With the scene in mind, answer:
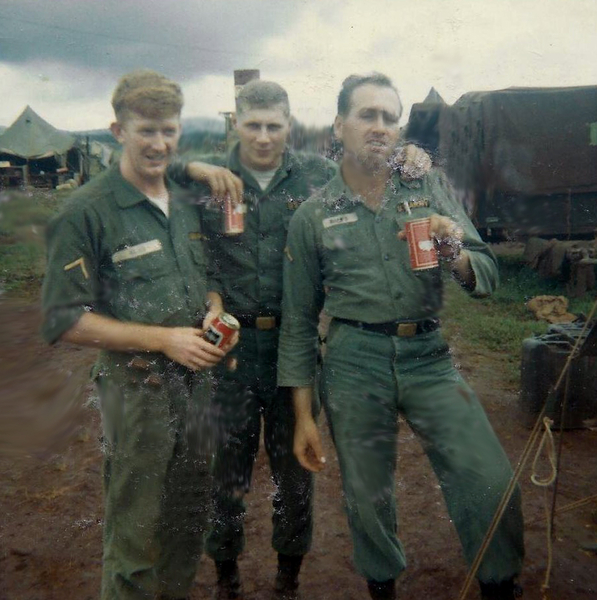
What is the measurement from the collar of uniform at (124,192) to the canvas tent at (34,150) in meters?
5.80

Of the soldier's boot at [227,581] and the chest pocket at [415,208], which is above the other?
the chest pocket at [415,208]

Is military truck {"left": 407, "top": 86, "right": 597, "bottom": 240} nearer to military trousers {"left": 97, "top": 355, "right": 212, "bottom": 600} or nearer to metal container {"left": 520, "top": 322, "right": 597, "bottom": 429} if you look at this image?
metal container {"left": 520, "top": 322, "right": 597, "bottom": 429}

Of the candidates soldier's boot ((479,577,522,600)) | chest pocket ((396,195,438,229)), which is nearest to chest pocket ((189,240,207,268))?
chest pocket ((396,195,438,229))

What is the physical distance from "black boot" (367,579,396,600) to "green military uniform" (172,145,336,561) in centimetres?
54

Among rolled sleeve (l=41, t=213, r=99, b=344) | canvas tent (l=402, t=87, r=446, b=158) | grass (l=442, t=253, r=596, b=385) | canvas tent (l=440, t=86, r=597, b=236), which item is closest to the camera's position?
rolled sleeve (l=41, t=213, r=99, b=344)

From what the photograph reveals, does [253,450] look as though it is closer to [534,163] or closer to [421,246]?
[421,246]

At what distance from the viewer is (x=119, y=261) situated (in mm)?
2307

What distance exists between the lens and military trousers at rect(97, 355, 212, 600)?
7.58 feet

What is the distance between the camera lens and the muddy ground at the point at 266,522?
3100 mm

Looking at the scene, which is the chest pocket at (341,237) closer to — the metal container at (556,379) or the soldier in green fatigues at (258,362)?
the soldier in green fatigues at (258,362)

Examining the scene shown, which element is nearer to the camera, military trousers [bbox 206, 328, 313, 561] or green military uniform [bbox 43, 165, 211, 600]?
green military uniform [bbox 43, 165, 211, 600]

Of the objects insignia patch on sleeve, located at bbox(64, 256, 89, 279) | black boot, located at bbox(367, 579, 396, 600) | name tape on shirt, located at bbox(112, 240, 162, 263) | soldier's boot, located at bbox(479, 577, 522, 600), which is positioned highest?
name tape on shirt, located at bbox(112, 240, 162, 263)

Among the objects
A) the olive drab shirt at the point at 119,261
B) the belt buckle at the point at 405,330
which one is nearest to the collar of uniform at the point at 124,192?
the olive drab shirt at the point at 119,261

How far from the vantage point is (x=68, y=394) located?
20.4ft
